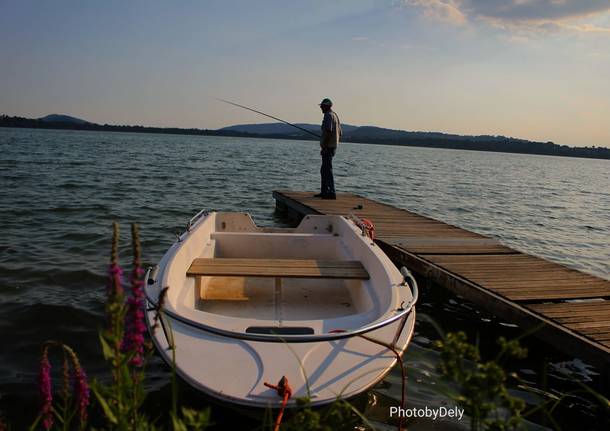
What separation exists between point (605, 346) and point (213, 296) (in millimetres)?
3666

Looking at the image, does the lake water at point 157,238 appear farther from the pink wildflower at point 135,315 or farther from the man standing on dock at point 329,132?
the man standing on dock at point 329,132

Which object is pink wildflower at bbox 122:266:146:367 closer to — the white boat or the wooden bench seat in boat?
the white boat

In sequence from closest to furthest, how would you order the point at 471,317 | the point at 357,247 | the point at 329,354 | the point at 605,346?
the point at 329,354 → the point at 605,346 → the point at 357,247 → the point at 471,317

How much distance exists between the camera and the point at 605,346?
12.9ft

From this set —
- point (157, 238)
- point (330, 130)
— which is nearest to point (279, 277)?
point (157, 238)

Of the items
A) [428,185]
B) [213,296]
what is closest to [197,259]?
[213,296]

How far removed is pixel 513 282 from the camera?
18.4ft

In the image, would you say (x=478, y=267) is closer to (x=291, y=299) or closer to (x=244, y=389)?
(x=291, y=299)

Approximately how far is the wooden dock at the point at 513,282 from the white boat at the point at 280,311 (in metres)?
1.11

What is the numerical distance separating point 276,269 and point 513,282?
289 centimetres

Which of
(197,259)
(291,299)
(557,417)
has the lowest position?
(557,417)

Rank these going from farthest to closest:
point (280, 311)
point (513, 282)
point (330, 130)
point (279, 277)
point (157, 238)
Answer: point (330, 130), point (157, 238), point (513, 282), point (280, 311), point (279, 277)

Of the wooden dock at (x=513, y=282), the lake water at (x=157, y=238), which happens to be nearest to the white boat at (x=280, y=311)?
the lake water at (x=157, y=238)

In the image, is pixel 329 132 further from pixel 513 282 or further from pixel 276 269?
pixel 276 269
